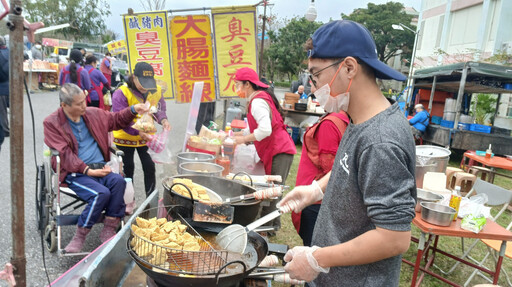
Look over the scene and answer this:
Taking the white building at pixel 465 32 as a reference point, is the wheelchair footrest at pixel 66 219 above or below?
below

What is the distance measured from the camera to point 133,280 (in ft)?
6.20

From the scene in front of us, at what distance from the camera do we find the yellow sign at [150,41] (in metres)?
5.66

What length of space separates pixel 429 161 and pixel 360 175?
4.63 metres

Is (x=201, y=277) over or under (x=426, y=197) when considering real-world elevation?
over

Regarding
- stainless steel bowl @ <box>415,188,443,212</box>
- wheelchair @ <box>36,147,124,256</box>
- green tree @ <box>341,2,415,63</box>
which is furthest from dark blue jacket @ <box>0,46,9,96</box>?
green tree @ <box>341,2,415,63</box>

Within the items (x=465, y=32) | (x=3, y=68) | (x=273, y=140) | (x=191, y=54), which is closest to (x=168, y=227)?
(x=273, y=140)

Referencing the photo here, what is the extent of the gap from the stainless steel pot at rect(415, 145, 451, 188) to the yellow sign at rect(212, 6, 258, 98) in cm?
315

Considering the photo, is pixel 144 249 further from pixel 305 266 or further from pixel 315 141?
pixel 315 141

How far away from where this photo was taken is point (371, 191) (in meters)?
1.12

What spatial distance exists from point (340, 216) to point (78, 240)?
9.75 feet

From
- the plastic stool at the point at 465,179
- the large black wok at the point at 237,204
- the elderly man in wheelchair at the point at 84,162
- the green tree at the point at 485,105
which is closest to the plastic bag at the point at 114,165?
the elderly man in wheelchair at the point at 84,162

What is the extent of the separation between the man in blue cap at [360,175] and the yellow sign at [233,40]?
4.72 metres

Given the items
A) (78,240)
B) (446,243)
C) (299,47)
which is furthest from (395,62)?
(78,240)

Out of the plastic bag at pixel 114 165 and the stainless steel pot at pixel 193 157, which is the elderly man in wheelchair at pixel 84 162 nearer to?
the plastic bag at pixel 114 165
